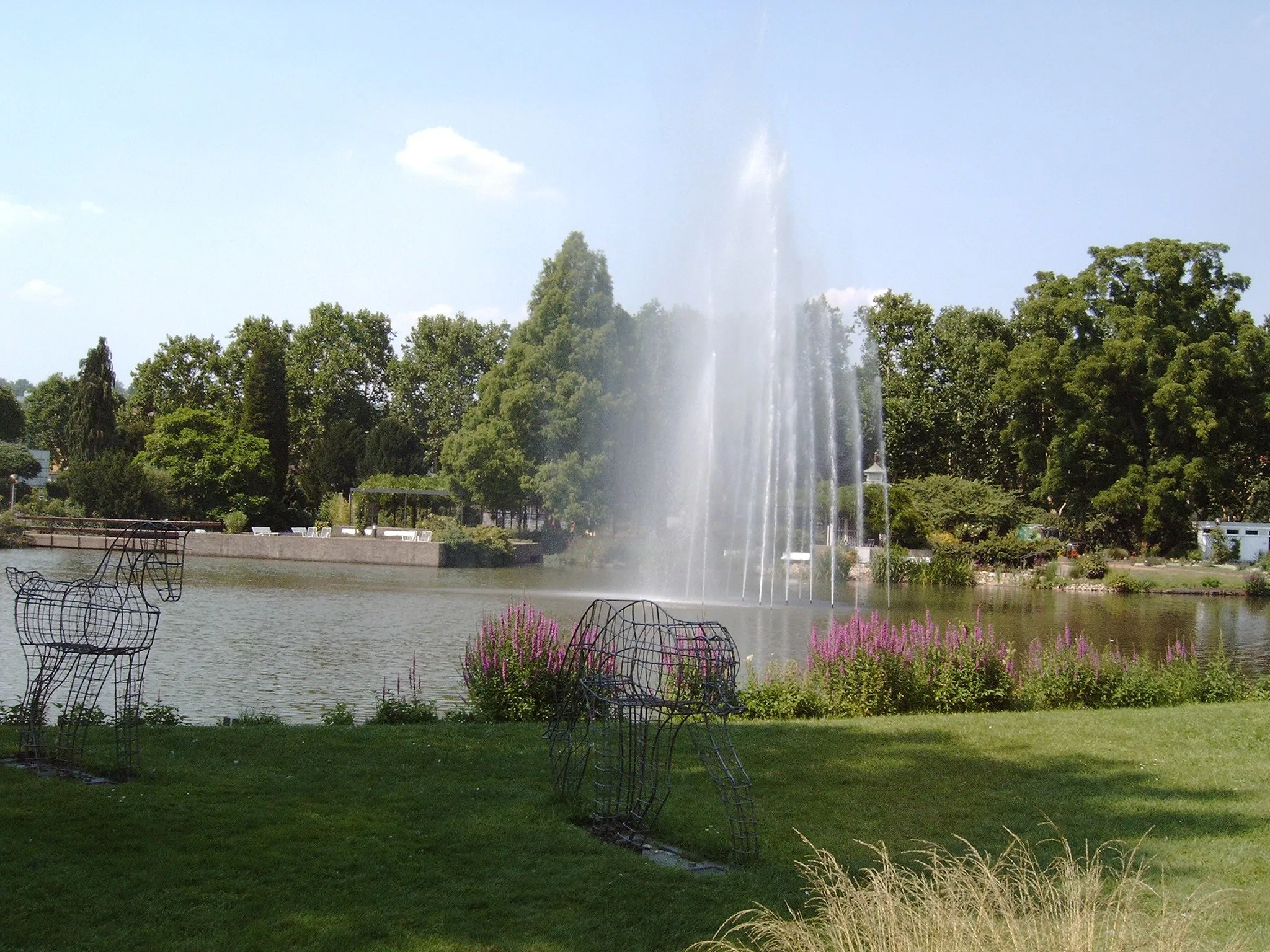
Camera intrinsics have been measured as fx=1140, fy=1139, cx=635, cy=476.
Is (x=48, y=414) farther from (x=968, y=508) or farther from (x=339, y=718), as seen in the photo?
(x=339, y=718)

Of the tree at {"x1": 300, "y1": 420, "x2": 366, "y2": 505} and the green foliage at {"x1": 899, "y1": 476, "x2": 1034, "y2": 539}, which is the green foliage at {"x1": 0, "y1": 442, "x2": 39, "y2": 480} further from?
the green foliage at {"x1": 899, "y1": 476, "x2": 1034, "y2": 539}

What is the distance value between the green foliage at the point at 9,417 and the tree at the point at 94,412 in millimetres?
27239

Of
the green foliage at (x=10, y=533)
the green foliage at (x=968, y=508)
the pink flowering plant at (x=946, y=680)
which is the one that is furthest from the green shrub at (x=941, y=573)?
the green foliage at (x=10, y=533)

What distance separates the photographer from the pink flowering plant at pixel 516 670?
12414mm

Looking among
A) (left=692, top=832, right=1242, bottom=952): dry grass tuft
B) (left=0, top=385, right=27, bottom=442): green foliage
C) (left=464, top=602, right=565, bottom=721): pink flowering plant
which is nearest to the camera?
(left=692, top=832, right=1242, bottom=952): dry grass tuft

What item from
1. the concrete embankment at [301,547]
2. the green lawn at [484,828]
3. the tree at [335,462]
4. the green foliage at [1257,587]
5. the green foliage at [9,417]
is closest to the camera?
the green lawn at [484,828]

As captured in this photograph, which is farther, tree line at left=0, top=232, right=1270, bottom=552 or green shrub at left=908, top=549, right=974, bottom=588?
tree line at left=0, top=232, right=1270, bottom=552

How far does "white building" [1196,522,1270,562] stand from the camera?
49719mm

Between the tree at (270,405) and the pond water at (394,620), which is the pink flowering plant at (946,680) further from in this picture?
the tree at (270,405)

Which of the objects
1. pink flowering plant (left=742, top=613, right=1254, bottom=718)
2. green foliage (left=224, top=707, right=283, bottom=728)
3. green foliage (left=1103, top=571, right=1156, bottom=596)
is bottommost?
green foliage (left=224, top=707, right=283, bottom=728)

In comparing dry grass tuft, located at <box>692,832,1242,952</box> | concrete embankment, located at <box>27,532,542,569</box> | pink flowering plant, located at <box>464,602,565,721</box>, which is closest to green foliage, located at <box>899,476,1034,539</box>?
concrete embankment, located at <box>27,532,542,569</box>

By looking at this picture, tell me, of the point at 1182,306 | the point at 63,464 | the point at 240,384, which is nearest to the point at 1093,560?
the point at 1182,306

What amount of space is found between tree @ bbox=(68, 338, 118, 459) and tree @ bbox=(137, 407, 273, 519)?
5.19m

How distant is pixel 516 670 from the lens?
12641 millimetres
